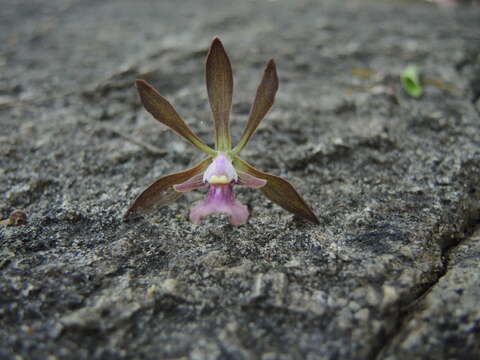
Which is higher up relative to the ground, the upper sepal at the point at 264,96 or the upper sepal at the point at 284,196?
the upper sepal at the point at 264,96

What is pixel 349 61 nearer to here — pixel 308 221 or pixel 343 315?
pixel 308 221

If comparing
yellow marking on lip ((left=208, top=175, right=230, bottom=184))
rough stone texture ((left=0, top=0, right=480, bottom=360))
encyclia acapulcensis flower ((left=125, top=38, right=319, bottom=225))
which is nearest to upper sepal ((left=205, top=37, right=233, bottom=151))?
encyclia acapulcensis flower ((left=125, top=38, right=319, bottom=225))

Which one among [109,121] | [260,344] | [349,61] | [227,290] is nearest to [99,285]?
[227,290]

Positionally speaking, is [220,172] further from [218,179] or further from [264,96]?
[264,96]

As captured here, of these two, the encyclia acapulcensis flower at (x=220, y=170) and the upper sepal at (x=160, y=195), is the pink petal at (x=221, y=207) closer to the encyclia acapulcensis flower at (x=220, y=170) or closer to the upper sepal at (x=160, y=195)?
the encyclia acapulcensis flower at (x=220, y=170)

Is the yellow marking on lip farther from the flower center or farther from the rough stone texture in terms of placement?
the rough stone texture

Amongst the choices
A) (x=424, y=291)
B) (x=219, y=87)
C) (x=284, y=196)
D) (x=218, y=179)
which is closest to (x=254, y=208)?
(x=284, y=196)

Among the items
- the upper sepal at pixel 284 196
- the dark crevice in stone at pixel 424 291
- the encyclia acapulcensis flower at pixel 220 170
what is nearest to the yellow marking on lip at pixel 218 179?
the encyclia acapulcensis flower at pixel 220 170
